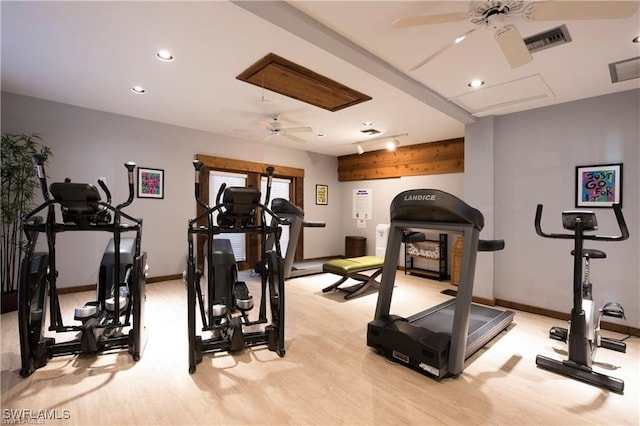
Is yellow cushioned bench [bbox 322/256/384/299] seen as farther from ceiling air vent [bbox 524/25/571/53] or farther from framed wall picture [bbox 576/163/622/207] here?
ceiling air vent [bbox 524/25/571/53]

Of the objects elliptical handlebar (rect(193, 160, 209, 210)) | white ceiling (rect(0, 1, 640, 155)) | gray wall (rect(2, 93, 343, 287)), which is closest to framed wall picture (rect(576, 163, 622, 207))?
white ceiling (rect(0, 1, 640, 155))

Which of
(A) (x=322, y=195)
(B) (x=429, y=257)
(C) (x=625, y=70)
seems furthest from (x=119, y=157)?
(C) (x=625, y=70)

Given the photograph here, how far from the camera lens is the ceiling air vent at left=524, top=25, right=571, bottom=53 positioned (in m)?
2.25

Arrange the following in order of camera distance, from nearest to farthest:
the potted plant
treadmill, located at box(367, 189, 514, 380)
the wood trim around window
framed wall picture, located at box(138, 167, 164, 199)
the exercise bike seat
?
treadmill, located at box(367, 189, 514, 380) < the exercise bike seat < the potted plant < framed wall picture, located at box(138, 167, 164, 199) < the wood trim around window

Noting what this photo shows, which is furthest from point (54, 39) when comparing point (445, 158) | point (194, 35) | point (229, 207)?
point (445, 158)

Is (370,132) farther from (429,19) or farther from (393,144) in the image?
(429,19)

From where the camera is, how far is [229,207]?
2.44 m

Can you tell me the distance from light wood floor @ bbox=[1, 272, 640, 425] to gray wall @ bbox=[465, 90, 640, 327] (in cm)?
83

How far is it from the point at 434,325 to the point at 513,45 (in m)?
2.41

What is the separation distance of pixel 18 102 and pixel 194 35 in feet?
10.4

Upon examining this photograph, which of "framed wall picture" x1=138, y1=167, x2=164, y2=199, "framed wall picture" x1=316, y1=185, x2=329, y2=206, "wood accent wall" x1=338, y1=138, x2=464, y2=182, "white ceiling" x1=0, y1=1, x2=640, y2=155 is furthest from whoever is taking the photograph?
"framed wall picture" x1=316, y1=185, x2=329, y2=206

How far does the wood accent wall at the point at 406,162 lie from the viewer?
5566 mm

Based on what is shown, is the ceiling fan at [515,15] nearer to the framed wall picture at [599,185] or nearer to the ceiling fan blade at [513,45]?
the ceiling fan blade at [513,45]

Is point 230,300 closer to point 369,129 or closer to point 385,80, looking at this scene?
point 385,80
